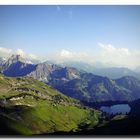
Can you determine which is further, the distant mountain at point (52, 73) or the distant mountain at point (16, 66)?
the distant mountain at point (52, 73)

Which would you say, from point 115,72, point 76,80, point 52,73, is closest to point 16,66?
point 52,73

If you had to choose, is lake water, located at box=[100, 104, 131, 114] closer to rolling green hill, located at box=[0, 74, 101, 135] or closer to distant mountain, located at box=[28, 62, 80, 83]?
rolling green hill, located at box=[0, 74, 101, 135]

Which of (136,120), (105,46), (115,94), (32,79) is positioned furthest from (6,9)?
(136,120)

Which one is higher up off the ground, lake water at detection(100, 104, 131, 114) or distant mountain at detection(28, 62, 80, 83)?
distant mountain at detection(28, 62, 80, 83)

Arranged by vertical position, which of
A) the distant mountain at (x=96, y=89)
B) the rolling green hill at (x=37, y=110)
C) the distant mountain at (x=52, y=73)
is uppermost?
the distant mountain at (x=52, y=73)

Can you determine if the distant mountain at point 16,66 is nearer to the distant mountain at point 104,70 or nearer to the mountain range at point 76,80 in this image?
the mountain range at point 76,80

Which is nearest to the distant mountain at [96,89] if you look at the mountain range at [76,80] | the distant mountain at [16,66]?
the mountain range at [76,80]

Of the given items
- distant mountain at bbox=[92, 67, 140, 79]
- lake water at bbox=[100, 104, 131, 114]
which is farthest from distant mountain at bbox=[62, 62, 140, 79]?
lake water at bbox=[100, 104, 131, 114]
